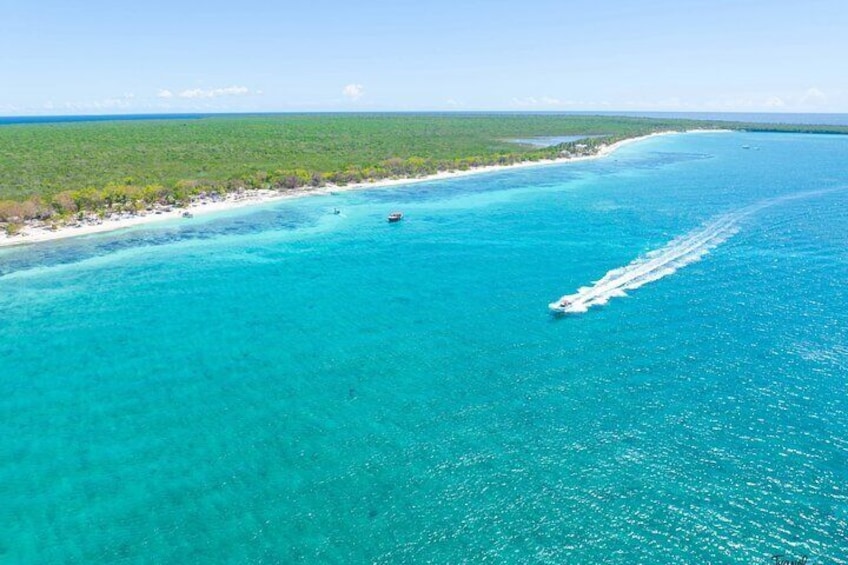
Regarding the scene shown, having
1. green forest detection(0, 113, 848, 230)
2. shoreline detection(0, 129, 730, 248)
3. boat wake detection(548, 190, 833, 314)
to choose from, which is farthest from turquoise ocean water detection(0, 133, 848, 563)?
green forest detection(0, 113, 848, 230)

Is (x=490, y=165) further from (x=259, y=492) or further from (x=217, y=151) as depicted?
(x=259, y=492)

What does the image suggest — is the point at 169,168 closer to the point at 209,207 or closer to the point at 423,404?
the point at 209,207

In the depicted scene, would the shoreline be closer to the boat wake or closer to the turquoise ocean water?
the turquoise ocean water

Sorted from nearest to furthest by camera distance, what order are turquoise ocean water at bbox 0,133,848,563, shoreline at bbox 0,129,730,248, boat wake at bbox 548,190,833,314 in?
turquoise ocean water at bbox 0,133,848,563
boat wake at bbox 548,190,833,314
shoreline at bbox 0,129,730,248

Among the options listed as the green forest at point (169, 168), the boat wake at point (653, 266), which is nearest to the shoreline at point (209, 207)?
the green forest at point (169, 168)

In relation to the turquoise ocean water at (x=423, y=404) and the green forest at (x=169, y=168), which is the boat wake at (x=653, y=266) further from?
the green forest at (x=169, y=168)

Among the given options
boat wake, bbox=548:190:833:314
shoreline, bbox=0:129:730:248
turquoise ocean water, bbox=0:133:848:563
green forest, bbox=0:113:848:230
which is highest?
green forest, bbox=0:113:848:230
